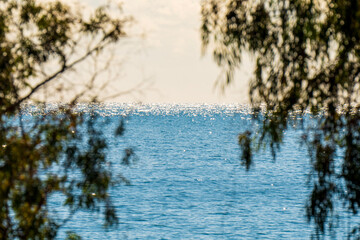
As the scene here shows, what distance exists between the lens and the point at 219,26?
412 inches

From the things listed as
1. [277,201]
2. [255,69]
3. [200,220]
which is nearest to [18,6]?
[255,69]

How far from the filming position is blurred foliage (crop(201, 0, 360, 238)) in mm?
9375

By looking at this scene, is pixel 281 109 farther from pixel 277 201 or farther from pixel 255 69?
pixel 277 201

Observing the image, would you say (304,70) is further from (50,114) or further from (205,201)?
(205,201)

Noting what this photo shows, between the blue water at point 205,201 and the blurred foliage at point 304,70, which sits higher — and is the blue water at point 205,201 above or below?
below

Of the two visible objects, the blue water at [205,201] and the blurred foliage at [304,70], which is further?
the blue water at [205,201]

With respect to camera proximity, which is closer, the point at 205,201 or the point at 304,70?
the point at 304,70

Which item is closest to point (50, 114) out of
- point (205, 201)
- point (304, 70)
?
point (304, 70)

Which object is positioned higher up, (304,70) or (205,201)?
(304,70)

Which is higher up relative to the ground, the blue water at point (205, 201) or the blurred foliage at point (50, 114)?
the blurred foliage at point (50, 114)

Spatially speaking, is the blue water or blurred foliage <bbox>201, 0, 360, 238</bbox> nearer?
blurred foliage <bbox>201, 0, 360, 238</bbox>

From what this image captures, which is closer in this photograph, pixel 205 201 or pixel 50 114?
pixel 50 114

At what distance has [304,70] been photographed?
9531 millimetres

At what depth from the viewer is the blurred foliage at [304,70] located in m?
9.38
